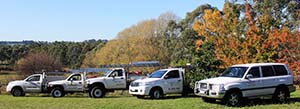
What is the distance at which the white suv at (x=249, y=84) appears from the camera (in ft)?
52.6

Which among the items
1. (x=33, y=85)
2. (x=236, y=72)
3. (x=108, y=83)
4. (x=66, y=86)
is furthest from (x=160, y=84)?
(x=33, y=85)

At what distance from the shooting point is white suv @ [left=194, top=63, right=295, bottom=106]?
52.6 feet

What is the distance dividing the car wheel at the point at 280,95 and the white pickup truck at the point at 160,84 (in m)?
5.94

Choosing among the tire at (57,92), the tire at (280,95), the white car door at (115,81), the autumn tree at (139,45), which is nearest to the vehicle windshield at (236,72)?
the tire at (280,95)

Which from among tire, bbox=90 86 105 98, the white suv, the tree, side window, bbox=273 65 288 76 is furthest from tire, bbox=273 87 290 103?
the tree

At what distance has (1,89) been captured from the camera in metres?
32.7

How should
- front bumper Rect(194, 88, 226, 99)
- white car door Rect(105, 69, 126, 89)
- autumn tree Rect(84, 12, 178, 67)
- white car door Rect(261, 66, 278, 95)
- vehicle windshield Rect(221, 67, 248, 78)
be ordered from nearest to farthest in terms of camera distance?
front bumper Rect(194, 88, 226, 99)
white car door Rect(261, 66, 278, 95)
vehicle windshield Rect(221, 67, 248, 78)
white car door Rect(105, 69, 126, 89)
autumn tree Rect(84, 12, 178, 67)

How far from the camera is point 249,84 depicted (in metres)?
16.3

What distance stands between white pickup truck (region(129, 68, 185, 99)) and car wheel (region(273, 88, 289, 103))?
19.5 ft

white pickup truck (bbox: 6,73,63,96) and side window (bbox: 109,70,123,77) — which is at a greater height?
side window (bbox: 109,70,123,77)

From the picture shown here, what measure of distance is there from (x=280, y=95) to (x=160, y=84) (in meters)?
6.41

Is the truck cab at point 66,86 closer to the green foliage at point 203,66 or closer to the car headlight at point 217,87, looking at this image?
the green foliage at point 203,66

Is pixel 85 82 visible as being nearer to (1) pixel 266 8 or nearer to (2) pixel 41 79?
(2) pixel 41 79

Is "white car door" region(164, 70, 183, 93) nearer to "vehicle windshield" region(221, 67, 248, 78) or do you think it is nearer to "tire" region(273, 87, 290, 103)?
"vehicle windshield" region(221, 67, 248, 78)
